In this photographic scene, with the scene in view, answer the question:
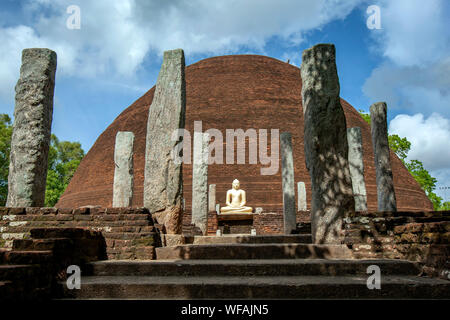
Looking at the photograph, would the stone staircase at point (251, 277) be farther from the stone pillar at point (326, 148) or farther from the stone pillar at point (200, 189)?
the stone pillar at point (200, 189)

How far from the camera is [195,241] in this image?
6098 millimetres

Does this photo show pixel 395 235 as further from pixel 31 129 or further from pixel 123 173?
pixel 123 173

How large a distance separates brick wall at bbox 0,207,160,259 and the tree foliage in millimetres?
15661

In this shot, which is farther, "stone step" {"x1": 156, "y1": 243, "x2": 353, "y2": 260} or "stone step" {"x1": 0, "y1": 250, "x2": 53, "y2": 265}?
"stone step" {"x1": 156, "y1": 243, "x2": 353, "y2": 260}

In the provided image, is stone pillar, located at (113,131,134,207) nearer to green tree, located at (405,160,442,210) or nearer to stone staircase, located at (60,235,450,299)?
stone staircase, located at (60,235,450,299)

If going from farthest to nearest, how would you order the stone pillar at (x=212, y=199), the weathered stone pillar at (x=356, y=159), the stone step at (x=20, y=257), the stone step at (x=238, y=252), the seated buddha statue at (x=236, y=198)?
the stone pillar at (x=212, y=199) < the seated buddha statue at (x=236, y=198) < the weathered stone pillar at (x=356, y=159) < the stone step at (x=238, y=252) < the stone step at (x=20, y=257)

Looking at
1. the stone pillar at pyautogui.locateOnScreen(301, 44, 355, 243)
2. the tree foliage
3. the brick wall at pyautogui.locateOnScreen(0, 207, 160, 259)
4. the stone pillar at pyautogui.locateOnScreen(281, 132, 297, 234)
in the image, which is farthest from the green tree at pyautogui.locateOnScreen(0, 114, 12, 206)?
the stone pillar at pyautogui.locateOnScreen(301, 44, 355, 243)

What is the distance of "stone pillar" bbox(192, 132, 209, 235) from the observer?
952 centimetres

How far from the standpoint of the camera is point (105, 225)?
4469 mm

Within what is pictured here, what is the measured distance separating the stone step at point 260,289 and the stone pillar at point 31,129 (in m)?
3.16

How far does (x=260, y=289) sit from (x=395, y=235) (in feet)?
7.83

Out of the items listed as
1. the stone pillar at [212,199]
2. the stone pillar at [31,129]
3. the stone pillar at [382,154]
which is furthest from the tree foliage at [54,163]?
the stone pillar at [382,154]

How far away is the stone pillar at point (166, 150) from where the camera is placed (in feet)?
18.0

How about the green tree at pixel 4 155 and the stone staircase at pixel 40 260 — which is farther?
the green tree at pixel 4 155
